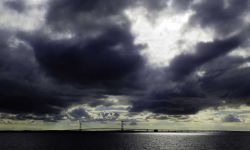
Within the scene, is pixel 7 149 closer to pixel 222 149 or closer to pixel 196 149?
pixel 196 149

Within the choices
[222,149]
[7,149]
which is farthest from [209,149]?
[7,149]

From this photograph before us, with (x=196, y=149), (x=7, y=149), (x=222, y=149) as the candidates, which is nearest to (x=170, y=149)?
(x=196, y=149)

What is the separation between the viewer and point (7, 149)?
158125mm

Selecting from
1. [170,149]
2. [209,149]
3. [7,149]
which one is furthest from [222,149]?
[7,149]

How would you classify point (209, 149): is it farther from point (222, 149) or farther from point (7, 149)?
point (7, 149)

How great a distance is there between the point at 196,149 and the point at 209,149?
6970mm

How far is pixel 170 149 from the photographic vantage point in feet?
550

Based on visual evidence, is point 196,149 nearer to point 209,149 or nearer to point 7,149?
point 209,149

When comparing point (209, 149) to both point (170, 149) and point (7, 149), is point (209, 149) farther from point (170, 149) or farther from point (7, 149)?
point (7, 149)

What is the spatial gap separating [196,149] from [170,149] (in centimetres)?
1420

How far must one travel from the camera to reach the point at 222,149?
16300 cm

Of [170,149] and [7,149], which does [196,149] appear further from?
[7,149]

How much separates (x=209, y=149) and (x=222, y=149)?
6.82 metres

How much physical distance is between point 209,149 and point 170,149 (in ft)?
69.4
